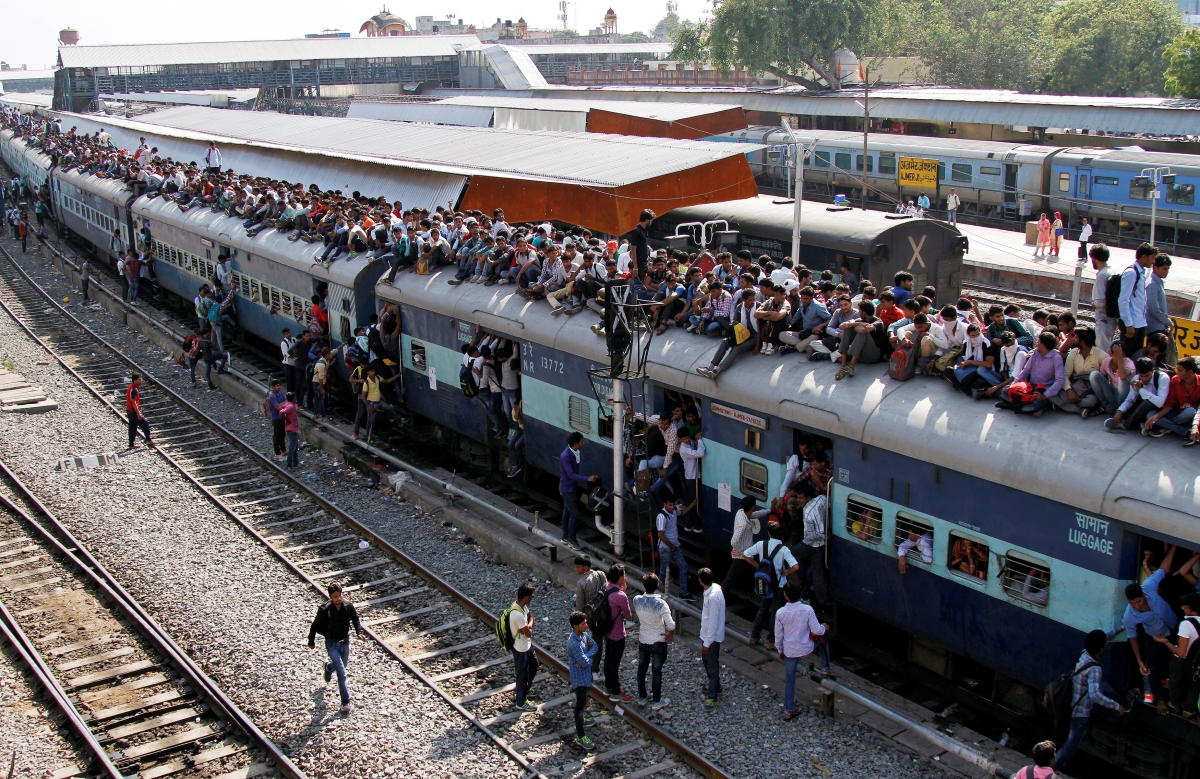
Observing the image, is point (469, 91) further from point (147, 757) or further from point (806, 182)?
point (147, 757)

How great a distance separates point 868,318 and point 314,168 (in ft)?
99.8

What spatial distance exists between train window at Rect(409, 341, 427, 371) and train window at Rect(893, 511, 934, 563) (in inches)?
404

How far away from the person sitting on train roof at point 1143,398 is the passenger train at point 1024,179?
29504mm

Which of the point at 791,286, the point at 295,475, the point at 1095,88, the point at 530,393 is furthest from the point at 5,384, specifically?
the point at 1095,88

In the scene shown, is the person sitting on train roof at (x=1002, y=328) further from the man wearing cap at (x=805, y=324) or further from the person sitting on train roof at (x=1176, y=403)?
the person sitting on train roof at (x=1176, y=403)

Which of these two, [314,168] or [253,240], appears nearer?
[253,240]

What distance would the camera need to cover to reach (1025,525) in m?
9.75

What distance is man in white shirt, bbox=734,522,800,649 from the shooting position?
Result: 37.4 feet

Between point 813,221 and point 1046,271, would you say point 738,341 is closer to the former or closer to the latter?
point 813,221

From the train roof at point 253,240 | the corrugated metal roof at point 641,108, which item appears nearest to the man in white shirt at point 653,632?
the train roof at point 253,240

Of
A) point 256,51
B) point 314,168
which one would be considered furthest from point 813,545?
point 256,51

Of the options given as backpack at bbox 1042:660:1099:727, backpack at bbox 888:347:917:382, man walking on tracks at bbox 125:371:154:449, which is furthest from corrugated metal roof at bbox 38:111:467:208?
backpack at bbox 1042:660:1099:727

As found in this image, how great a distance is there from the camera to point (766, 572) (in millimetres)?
11727

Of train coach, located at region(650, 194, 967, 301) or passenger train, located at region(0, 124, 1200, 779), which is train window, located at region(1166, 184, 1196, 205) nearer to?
train coach, located at region(650, 194, 967, 301)
